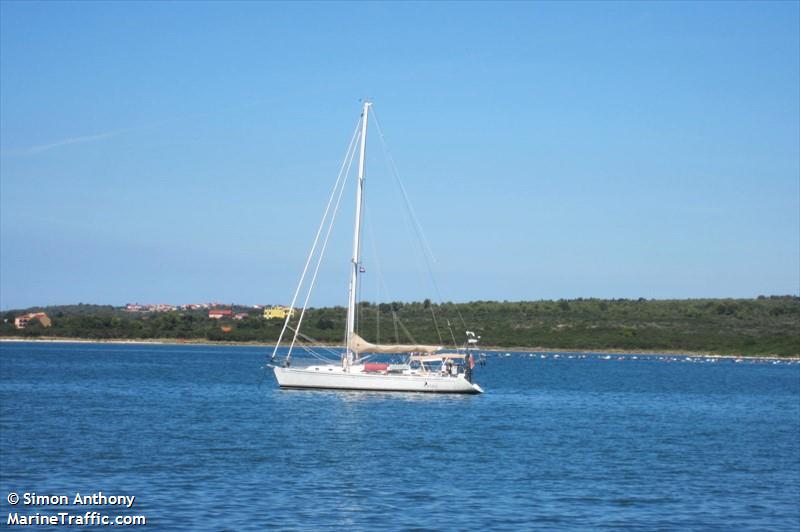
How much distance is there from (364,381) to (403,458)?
2495 cm

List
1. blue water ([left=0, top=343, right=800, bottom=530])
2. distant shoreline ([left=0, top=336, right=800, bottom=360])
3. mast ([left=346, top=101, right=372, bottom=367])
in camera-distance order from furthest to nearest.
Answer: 1. distant shoreline ([left=0, top=336, right=800, bottom=360])
2. mast ([left=346, top=101, right=372, bottom=367])
3. blue water ([left=0, top=343, right=800, bottom=530])

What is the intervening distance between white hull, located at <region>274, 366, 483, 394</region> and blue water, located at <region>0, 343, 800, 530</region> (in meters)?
0.74

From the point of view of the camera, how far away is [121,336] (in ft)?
640

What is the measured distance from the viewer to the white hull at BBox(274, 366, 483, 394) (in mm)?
58969

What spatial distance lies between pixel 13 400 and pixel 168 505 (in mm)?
32678

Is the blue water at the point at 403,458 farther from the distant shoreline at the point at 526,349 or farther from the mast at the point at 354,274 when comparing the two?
the distant shoreline at the point at 526,349

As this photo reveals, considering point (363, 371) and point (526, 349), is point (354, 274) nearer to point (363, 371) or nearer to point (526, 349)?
point (363, 371)

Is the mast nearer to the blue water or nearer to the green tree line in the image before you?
the blue water

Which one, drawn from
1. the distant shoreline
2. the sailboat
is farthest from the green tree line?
the sailboat

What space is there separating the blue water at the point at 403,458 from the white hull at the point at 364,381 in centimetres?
74

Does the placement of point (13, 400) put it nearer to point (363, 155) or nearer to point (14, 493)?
point (363, 155)

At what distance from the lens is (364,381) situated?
193 feet

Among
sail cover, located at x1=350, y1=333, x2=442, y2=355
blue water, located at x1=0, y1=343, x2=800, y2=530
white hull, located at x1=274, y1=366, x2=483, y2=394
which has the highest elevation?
sail cover, located at x1=350, y1=333, x2=442, y2=355

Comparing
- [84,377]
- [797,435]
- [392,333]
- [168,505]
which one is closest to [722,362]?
[392,333]
